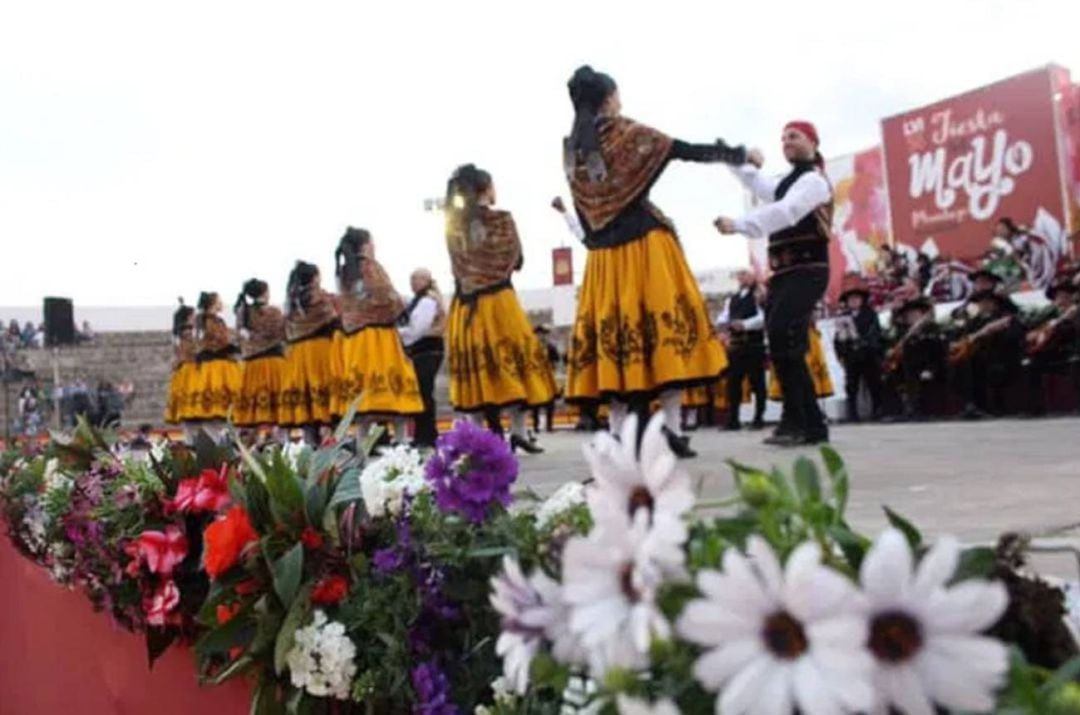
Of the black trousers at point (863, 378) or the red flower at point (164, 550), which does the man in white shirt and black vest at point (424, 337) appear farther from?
the red flower at point (164, 550)

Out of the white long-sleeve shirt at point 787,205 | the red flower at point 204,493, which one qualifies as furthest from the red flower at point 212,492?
the white long-sleeve shirt at point 787,205

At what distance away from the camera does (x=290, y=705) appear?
1.60m

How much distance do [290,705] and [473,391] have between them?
4271 millimetres

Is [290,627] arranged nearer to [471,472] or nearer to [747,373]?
[471,472]

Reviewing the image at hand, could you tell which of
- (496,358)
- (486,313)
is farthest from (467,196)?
(496,358)

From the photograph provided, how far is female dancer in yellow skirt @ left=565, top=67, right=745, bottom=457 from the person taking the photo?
4.14m

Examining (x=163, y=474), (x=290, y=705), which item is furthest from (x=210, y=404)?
(x=290, y=705)

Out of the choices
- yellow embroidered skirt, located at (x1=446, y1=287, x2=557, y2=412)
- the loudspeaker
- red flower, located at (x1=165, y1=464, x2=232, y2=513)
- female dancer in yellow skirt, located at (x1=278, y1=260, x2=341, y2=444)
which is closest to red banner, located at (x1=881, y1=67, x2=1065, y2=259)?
female dancer in yellow skirt, located at (x1=278, y1=260, x2=341, y2=444)

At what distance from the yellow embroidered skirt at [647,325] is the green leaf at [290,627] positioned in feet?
8.60

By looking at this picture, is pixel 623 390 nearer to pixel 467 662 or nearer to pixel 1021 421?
pixel 467 662

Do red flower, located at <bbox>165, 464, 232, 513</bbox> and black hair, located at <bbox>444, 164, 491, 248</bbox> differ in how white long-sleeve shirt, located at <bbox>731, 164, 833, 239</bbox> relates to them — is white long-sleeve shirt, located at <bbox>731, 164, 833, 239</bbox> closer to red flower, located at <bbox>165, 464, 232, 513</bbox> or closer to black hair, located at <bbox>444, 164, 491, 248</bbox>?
black hair, located at <bbox>444, 164, 491, 248</bbox>

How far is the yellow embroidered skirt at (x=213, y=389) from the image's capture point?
9.58 meters

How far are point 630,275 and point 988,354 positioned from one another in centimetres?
567

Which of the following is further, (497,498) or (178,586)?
(178,586)
